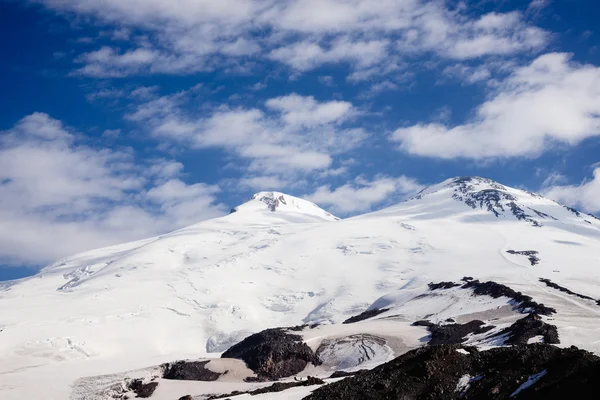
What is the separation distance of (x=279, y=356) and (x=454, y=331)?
A: 16.6m

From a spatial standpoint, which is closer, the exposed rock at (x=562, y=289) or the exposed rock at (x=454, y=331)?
the exposed rock at (x=454, y=331)

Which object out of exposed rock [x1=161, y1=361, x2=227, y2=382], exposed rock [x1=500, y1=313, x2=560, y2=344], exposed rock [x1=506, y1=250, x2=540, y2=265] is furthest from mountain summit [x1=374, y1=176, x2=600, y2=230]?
exposed rock [x1=161, y1=361, x2=227, y2=382]

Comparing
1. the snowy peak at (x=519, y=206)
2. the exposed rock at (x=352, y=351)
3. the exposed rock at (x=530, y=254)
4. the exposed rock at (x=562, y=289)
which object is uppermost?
the snowy peak at (x=519, y=206)

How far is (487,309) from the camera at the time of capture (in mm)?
59000

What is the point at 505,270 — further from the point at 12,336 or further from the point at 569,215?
the point at 569,215

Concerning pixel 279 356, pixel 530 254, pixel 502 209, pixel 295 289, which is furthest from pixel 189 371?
pixel 502 209

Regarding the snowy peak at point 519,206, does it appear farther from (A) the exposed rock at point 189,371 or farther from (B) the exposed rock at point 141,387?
(B) the exposed rock at point 141,387

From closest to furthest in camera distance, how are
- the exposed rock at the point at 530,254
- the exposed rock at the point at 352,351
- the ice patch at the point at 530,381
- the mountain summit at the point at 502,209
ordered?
1. the ice patch at the point at 530,381
2. the exposed rock at the point at 352,351
3. the exposed rock at the point at 530,254
4. the mountain summit at the point at 502,209

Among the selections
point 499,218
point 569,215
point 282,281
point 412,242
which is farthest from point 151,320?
point 569,215

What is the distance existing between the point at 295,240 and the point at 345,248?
51.1 feet

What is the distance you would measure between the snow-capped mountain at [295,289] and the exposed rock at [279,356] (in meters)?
2.20

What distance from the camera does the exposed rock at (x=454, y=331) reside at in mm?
48969

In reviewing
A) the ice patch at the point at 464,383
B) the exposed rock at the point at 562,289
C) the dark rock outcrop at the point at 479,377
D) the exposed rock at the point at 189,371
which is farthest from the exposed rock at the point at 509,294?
the ice patch at the point at 464,383

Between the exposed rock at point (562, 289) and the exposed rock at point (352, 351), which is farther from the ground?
the exposed rock at point (562, 289)
